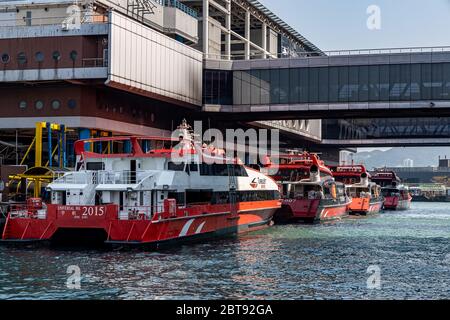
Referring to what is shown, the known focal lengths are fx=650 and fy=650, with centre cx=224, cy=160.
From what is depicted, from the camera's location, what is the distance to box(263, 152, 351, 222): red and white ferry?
184 feet

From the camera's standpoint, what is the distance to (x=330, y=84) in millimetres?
73438

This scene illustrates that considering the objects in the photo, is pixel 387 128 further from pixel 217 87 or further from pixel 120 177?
pixel 120 177

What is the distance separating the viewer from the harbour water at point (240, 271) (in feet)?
74.8

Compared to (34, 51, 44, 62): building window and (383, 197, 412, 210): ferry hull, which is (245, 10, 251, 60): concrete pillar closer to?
(383, 197, 412, 210): ferry hull

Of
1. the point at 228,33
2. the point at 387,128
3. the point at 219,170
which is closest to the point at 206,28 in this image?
the point at 228,33

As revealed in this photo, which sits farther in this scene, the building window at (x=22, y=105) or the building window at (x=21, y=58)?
the building window at (x=22, y=105)

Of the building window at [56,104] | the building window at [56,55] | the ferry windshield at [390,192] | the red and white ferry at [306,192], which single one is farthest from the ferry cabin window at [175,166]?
the ferry windshield at [390,192]

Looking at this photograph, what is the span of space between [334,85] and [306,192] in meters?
18.1

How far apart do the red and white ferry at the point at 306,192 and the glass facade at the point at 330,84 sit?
11.7 metres

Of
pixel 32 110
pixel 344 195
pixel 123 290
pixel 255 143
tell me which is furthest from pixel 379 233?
pixel 255 143

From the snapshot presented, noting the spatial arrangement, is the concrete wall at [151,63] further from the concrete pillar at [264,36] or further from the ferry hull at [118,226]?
the concrete pillar at [264,36]

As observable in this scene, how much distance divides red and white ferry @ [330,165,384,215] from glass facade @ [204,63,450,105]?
10.9 metres
